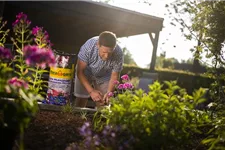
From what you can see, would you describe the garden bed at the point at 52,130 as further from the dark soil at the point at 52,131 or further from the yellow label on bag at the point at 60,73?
the yellow label on bag at the point at 60,73

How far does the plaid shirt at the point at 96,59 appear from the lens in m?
4.25

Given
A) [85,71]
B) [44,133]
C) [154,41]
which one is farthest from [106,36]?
[154,41]

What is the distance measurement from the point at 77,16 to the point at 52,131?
8.65 m

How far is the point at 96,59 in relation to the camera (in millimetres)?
4359

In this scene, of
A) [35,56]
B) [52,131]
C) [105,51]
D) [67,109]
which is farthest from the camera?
[105,51]

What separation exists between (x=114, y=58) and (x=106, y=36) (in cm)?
55

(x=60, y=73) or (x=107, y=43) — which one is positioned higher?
(x=107, y=43)

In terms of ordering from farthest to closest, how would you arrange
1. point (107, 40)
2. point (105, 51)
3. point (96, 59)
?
point (96, 59) < point (105, 51) < point (107, 40)

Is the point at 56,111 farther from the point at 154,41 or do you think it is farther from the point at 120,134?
the point at 154,41

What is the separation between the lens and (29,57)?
165cm

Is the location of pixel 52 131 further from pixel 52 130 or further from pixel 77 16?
pixel 77 16

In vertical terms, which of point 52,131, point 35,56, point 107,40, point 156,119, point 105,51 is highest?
point 107,40

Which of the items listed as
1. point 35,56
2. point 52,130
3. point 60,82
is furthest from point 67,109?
point 35,56

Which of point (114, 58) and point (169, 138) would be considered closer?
point (169, 138)
